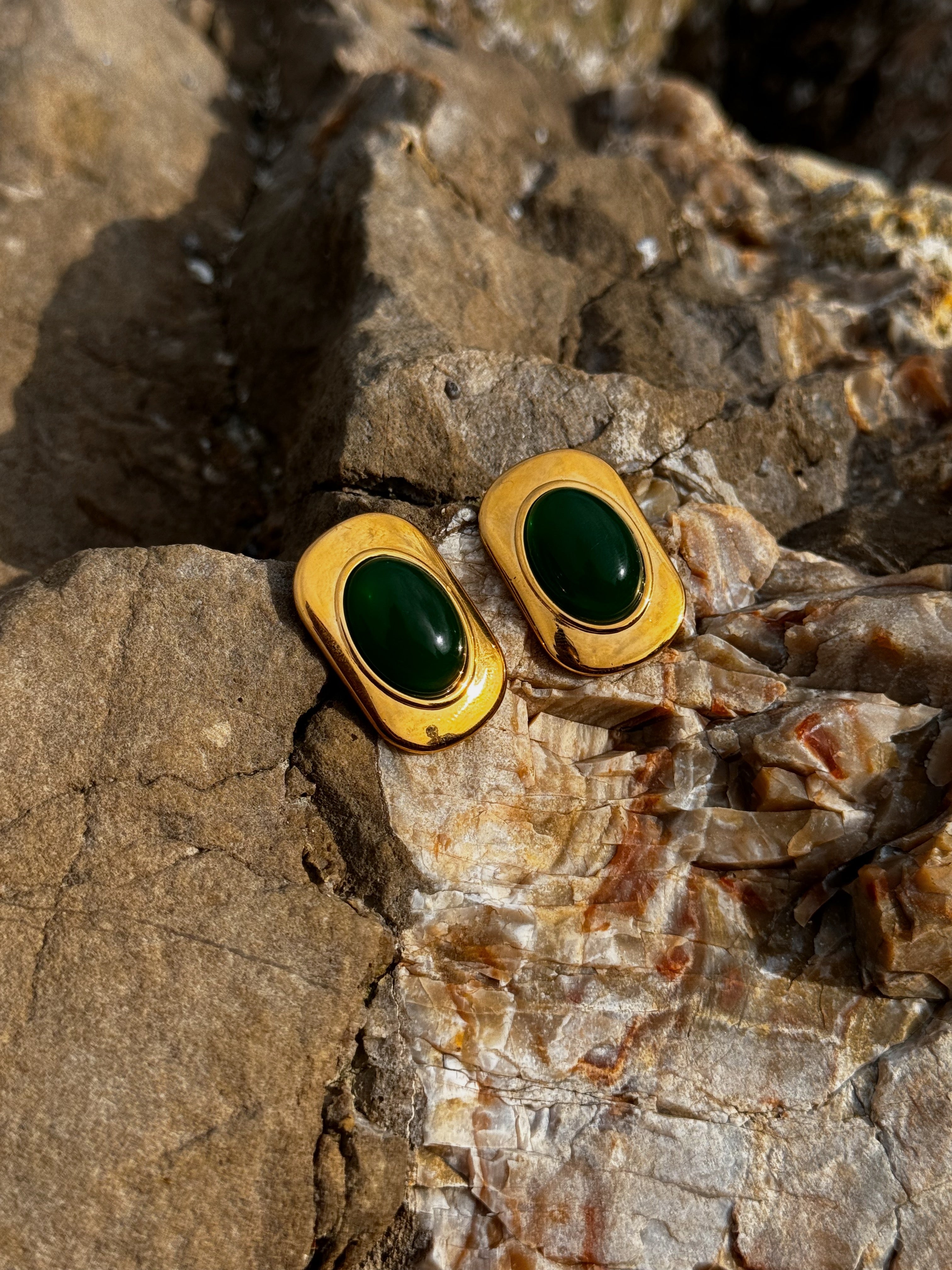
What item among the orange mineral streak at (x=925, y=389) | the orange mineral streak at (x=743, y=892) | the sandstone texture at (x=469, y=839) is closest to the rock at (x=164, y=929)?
the sandstone texture at (x=469, y=839)

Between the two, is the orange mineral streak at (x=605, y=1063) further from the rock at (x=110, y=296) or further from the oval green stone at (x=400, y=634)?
the rock at (x=110, y=296)

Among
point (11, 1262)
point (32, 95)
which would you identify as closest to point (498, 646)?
point (11, 1262)

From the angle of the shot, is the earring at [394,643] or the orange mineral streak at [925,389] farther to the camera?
the orange mineral streak at [925,389]

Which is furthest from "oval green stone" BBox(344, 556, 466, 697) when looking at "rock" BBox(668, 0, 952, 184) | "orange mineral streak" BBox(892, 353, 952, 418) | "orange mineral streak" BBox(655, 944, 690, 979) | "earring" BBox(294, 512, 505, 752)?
"rock" BBox(668, 0, 952, 184)

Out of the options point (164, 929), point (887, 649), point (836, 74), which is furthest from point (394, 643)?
point (836, 74)

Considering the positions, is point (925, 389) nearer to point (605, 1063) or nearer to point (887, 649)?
point (887, 649)

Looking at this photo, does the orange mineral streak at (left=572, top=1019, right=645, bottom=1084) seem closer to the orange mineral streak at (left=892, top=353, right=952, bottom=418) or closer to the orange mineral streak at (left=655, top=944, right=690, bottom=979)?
the orange mineral streak at (left=655, top=944, right=690, bottom=979)

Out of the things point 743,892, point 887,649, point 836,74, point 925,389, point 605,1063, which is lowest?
point 605,1063
